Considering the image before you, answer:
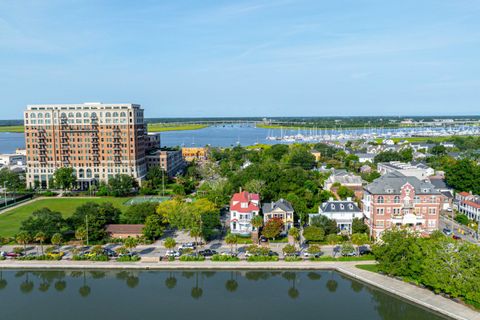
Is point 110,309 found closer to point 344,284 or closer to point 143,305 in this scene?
point 143,305

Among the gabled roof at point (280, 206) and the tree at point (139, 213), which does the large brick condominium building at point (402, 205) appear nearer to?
the gabled roof at point (280, 206)

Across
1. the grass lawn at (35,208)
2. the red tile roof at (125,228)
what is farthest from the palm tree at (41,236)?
the grass lawn at (35,208)

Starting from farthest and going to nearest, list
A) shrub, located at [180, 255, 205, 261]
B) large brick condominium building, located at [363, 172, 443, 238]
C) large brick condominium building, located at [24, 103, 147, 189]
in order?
large brick condominium building, located at [24, 103, 147, 189] → large brick condominium building, located at [363, 172, 443, 238] → shrub, located at [180, 255, 205, 261]

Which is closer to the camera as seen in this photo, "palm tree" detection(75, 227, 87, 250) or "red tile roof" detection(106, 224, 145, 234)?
"palm tree" detection(75, 227, 87, 250)

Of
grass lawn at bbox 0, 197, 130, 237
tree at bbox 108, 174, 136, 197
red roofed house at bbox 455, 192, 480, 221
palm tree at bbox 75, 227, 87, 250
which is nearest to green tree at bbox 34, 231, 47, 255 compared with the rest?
palm tree at bbox 75, 227, 87, 250

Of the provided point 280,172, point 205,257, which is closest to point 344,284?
point 205,257

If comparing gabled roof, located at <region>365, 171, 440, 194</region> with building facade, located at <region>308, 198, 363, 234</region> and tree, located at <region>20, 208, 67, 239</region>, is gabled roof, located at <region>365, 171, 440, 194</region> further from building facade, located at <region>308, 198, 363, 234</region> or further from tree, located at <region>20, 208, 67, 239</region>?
tree, located at <region>20, 208, 67, 239</region>
